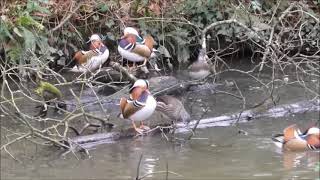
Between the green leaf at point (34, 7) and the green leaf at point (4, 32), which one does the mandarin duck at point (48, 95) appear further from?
the green leaf at point (34, 7)

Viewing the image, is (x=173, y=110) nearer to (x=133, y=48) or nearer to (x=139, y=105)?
(x=139, y=105)

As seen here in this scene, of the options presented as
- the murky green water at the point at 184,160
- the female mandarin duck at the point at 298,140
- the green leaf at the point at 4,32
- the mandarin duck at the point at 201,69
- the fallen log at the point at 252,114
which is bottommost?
the murky green water at the point at 184,160

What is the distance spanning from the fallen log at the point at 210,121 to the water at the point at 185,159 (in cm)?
9

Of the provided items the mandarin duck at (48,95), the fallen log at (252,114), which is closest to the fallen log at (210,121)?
the fallen log at (252,114)

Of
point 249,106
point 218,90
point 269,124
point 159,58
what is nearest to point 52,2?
point 159,58

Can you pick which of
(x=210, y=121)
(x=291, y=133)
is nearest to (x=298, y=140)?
(x=291, y=133)

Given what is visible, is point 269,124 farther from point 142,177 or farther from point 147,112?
point 142,177

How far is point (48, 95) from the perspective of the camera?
8.34 m

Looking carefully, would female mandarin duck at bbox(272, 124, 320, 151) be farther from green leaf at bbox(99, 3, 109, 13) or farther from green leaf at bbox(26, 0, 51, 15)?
green leaf at bbox(99, 3, 109, 13)

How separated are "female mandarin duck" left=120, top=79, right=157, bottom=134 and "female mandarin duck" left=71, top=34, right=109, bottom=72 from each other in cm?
231

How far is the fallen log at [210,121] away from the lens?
6980 mm

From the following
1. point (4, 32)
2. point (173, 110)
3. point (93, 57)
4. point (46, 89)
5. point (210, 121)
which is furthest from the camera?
point (93, 57)

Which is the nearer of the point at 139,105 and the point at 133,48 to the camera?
the point at 139,105

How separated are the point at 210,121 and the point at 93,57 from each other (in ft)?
8.66
